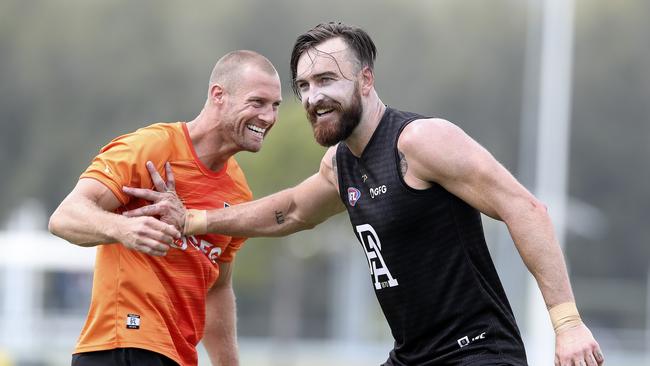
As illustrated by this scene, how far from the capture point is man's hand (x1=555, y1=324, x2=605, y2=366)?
231 inches

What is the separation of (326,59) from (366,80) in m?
0.24

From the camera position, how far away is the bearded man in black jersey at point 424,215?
6.07m

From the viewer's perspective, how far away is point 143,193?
22.5 feet

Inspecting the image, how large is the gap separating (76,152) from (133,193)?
147ft

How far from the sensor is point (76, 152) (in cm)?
5066

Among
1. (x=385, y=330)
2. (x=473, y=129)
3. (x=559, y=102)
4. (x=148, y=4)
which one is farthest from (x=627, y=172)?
(x=559, y=102)

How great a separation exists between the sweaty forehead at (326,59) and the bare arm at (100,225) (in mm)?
1092

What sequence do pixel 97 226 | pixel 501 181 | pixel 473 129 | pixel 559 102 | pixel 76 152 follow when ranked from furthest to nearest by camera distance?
1. pixel 473 129
2. pixel 76 152
3. pixel 559 102
4. pixel 97 226
5. pixel 501 181

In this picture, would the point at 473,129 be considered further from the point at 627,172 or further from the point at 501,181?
the point at 501,181

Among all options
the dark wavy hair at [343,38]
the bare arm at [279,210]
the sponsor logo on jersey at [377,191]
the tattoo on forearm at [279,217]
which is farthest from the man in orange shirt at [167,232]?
the sponsor logo on jersey at [377,191]

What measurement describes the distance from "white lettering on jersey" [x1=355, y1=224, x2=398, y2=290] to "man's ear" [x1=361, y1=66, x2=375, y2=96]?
712 mm

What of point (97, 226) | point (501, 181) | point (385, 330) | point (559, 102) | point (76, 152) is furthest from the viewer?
point (76, 152)

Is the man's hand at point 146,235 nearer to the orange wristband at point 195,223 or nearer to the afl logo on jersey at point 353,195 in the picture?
the orange wristband at point 195,223

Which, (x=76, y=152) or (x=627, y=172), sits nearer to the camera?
(x=76, y=152)
